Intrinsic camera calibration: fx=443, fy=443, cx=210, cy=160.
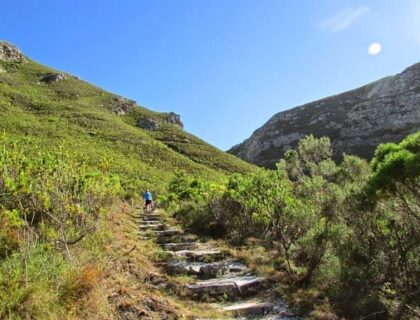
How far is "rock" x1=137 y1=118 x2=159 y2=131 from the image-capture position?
74.9 meters

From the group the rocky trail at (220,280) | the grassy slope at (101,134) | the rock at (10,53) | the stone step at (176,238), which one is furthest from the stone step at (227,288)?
the rock at (10,53)

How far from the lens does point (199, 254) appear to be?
38.0ft

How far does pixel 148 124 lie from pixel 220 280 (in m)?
68.3

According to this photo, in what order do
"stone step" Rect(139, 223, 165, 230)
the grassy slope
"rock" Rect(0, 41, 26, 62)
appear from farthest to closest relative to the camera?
"rock" Rect(0, 41, 26, 62), the grassy slope, "stone step" Rect(139, 223, 165, 230)

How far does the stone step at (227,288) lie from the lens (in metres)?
8.94

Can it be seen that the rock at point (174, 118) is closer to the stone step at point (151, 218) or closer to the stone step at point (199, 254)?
the stone step at point (151, 218)

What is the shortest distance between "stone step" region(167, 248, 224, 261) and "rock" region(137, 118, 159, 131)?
6371 centimetres

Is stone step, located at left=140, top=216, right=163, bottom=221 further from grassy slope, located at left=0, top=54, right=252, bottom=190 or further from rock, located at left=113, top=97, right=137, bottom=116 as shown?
rock, located at left=113, top=97, right=137, bottom=116

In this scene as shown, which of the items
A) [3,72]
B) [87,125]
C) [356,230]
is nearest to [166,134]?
[87,125]

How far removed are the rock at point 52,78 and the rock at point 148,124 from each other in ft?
78.1

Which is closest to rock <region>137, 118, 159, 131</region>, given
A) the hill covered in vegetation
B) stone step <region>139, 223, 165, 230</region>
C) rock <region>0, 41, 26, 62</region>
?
rock <region>0, 41, 26, 62</region>

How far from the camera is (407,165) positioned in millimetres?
6148

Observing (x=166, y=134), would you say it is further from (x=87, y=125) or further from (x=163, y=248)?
(x=163, y=248)

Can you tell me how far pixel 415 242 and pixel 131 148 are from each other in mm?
48794
